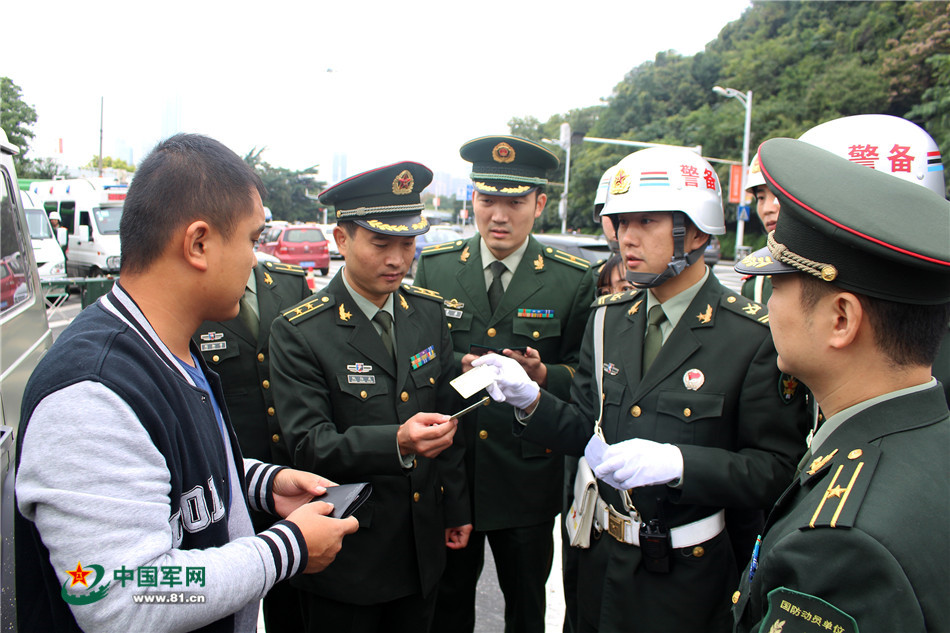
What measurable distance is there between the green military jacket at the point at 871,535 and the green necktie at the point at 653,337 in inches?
Result: 40.0

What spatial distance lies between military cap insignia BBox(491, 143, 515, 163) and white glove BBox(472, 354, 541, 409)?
4.33 ft

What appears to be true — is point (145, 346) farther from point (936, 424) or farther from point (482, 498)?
point (482, 498)

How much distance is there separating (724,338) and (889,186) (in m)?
0.96

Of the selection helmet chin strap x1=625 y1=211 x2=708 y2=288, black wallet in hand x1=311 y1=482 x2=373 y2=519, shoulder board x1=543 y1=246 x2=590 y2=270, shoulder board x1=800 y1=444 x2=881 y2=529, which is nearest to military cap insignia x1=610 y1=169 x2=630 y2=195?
helmet chin strap x1=625 y1=211 x2=708 y2=288

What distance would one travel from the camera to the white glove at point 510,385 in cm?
234

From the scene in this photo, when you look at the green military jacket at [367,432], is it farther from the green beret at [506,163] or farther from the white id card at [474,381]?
the green beret at [506,163]

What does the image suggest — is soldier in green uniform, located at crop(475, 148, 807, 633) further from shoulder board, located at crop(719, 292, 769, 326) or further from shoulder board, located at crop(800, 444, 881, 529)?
shoulder board, located at crop(800, 444, 881, 529)

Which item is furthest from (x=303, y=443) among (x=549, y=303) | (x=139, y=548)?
(x=549, y=303)

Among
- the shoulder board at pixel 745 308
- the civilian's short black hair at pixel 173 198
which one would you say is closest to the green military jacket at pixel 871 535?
the shoulder board at pixel 745 308

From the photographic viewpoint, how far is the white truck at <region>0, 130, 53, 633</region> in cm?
194

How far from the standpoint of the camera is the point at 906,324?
1233mm

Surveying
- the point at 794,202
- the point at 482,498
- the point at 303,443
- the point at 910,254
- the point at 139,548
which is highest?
the point at 794,202

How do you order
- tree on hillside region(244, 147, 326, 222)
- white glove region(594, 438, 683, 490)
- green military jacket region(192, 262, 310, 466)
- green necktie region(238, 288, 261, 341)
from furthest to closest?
tree on hillside region(244, 147, 326, 222) < green necktie region(238, 288, 261, 341) < green military jacket region(192, 262, 310, 466) < white glove region(594, 438, 683, 490)

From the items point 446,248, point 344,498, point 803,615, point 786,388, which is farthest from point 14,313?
point 786,388
